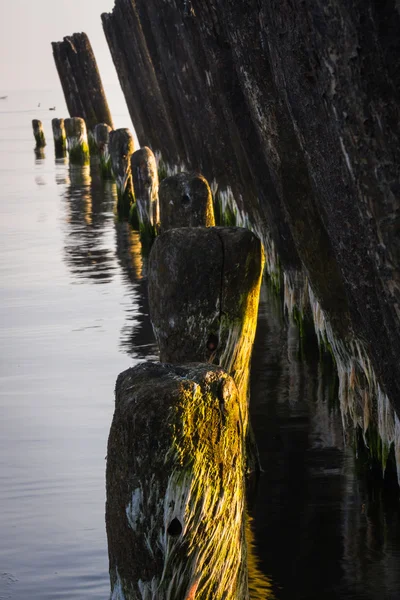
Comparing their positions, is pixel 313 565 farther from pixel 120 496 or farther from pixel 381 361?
pixel 120 496

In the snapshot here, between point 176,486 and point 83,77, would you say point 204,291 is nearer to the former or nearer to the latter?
point 176,486

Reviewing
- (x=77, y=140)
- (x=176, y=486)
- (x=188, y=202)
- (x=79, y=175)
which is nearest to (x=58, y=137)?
(x=77, y=140)

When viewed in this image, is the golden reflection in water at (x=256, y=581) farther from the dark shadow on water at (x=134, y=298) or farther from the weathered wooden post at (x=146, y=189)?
the weathered wooden post at (x=146, y=189)

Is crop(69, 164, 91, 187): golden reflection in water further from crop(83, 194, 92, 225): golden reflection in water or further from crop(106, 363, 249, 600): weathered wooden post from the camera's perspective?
crop(106, 363, 249, 600): weathered wooden post

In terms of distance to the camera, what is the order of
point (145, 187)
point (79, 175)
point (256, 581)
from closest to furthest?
point (256, 581) < point (145, 187) < point (79, 175)

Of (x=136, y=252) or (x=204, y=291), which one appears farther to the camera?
(x=136, y=252)

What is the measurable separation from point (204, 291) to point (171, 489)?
1.66m

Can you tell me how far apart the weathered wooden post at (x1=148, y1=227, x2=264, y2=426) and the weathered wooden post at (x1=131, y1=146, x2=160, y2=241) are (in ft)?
25.3

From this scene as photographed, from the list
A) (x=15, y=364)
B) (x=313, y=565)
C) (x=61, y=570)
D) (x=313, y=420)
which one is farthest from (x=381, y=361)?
(x=15, y=364)

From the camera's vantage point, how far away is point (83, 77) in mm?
29375

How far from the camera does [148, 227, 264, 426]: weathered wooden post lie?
4.82m

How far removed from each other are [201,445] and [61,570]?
143cm

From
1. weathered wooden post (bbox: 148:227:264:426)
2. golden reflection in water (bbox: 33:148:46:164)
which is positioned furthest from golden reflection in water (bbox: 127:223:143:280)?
golden reflection in water (bbox: 33:148:46:164)

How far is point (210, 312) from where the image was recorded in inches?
191
